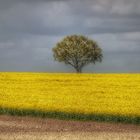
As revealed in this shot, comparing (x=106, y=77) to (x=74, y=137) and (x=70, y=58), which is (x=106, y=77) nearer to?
(x=74, y=137)

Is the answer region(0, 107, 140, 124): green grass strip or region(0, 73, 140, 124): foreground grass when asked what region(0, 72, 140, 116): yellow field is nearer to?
region(0, 73, 140, 124): foreground grass

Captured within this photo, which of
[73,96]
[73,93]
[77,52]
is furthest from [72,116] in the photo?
[77,52]

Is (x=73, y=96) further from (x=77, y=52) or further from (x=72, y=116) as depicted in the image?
(x=77, y=52)

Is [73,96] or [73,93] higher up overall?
[73,93]

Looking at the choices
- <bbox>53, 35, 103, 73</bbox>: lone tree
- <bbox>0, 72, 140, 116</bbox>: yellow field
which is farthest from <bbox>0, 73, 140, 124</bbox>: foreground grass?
<bbox>53, 35, 103, 73</bbox>: lone tree

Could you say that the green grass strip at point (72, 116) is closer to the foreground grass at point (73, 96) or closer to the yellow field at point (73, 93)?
the foreground grass at point (73, 96)

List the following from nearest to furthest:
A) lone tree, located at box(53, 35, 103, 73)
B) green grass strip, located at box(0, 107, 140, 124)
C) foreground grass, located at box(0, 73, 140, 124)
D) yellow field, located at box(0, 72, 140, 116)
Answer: green grass strip, located at box(0, 107, 140, 124), foreground grass, located at box(0, 73, 140, 124), yellow field, located at box(0, 72, 140, 116), lone tree, located at box(53, 35, 103, 73)

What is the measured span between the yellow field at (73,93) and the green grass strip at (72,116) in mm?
271

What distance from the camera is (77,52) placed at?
7588 centimetres

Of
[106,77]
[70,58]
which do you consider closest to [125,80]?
[106,77]

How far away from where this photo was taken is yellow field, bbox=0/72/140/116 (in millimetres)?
31406

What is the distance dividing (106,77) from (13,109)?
1214 centimetres

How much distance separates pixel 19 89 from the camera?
129ft

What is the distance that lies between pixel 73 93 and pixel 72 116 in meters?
6.13
